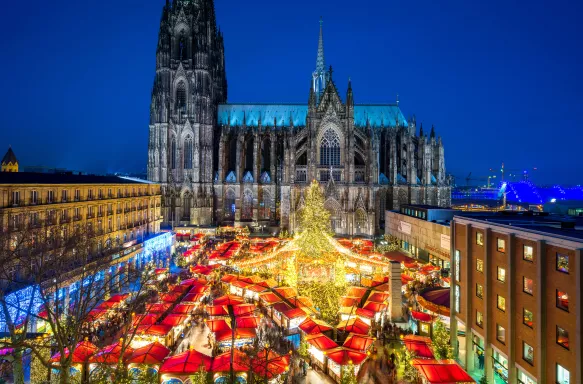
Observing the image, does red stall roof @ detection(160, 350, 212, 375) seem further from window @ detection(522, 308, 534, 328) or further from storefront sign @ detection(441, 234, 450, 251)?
storefront sign @ detection(441, 234, 450, 251)

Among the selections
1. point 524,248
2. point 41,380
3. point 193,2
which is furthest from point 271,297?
point 193,2

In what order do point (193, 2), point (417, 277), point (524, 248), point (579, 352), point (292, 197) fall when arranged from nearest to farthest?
point (579, 352) < point (524, 248) < point (417, 277) < point (292, 197) < point (193, 2)

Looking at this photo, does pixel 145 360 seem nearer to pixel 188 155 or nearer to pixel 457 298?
pixel 457 298

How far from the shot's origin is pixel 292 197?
2357 inches

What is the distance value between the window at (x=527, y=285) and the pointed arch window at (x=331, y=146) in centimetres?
4606

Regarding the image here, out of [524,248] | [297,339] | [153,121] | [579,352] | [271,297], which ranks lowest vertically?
[297,339]

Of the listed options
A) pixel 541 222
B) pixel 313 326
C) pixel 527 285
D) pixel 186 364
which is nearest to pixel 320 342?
pixel 313 326

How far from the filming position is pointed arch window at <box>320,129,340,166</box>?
6144 cm

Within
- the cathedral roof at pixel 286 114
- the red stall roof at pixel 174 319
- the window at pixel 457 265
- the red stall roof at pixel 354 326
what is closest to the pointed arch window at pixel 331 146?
the cathedral roof at pixel 286 114

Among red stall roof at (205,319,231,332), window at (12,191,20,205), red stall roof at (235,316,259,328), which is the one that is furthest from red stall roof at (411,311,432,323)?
window at (12,191,20,205)

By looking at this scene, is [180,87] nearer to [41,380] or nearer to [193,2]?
[193,2]

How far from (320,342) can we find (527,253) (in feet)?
39.7

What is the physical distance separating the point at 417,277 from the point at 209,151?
4400 cm

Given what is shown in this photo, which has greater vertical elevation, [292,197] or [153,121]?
[153,121]
